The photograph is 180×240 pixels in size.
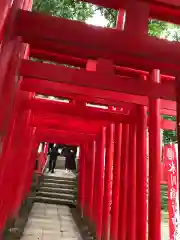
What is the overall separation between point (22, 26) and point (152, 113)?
2.09m

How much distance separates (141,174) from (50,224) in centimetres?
426

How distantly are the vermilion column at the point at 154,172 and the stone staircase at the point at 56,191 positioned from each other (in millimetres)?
7648

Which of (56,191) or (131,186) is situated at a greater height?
(131,186)

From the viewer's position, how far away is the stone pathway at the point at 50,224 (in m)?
6.41

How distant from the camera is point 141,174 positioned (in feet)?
13.4

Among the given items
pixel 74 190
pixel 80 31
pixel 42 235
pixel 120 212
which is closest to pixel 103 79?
pixel 80 31

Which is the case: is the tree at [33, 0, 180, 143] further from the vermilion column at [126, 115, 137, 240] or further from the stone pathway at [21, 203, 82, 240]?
the stone pathway at [21, 203, 82, 240]

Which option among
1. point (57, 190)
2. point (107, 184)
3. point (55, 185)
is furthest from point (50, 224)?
point (55, 185)

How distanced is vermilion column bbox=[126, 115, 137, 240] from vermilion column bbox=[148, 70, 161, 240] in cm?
74

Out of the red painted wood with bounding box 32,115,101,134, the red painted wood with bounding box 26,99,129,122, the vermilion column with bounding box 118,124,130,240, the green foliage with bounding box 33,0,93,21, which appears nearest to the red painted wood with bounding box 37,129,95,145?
the red painted wood with bounding box 32,115,101,134

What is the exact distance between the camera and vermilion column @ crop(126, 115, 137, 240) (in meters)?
4.13

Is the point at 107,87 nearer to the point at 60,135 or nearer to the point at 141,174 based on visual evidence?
the point at 141,174

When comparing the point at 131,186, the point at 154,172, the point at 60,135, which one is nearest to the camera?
the point at 154,172

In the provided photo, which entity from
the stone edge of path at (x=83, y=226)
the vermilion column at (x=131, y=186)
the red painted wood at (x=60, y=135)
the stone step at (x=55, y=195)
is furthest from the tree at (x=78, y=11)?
the stone step at (x=55, y=195)
